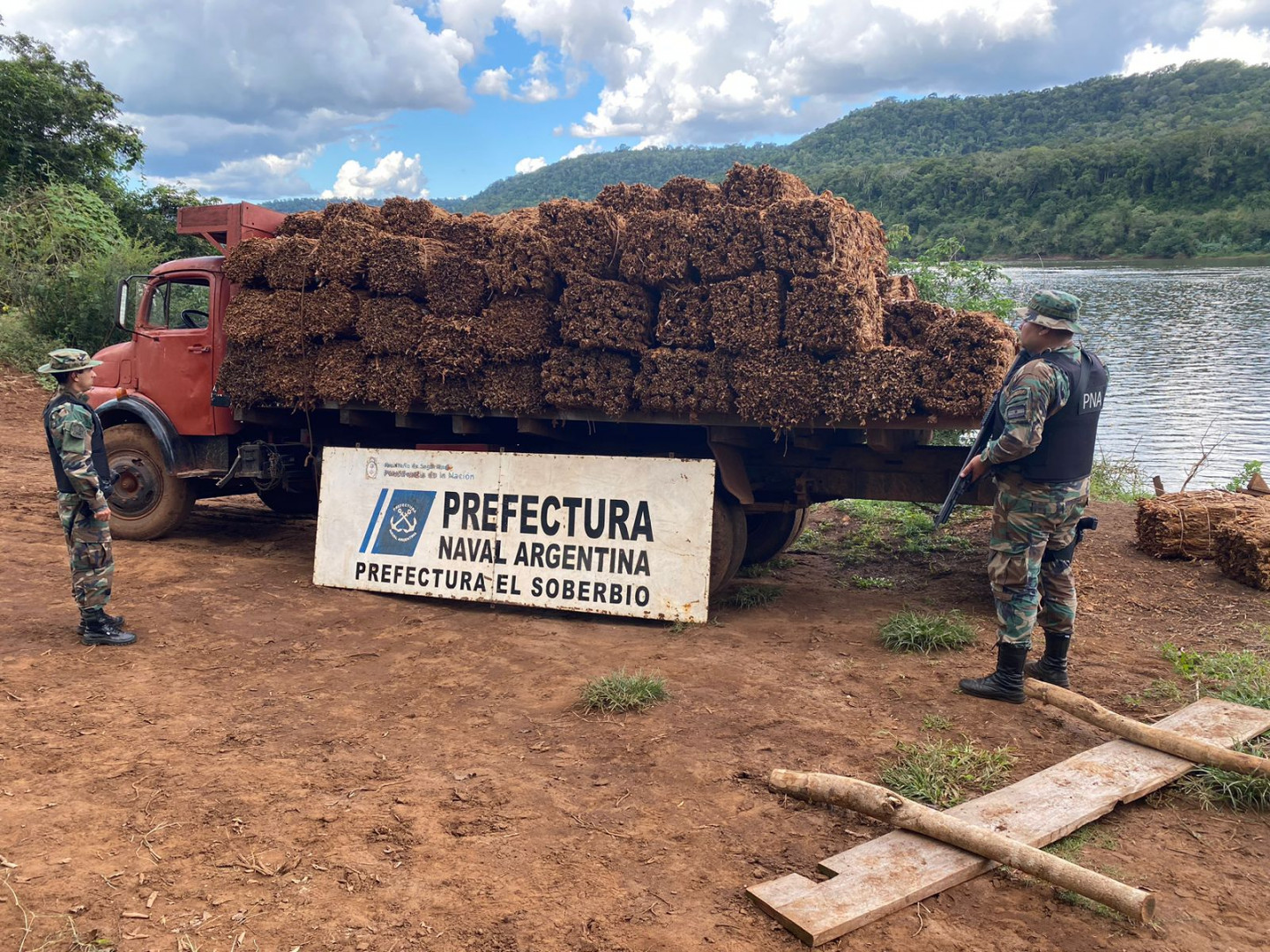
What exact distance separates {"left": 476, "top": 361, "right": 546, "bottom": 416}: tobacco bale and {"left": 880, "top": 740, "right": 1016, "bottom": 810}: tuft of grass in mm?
3395

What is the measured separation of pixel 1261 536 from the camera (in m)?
6.43

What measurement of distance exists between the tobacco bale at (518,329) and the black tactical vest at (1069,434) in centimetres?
315

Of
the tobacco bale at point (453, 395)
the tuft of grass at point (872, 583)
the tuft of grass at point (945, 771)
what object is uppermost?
the tobacco bale at point (453, 395)

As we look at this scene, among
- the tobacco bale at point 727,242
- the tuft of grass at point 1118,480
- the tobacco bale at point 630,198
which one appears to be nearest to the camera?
the tobacco bale at point 727,242

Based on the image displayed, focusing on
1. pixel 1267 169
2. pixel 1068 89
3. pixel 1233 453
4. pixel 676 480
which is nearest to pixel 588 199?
pixel 676 480

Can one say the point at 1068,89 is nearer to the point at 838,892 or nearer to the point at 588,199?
the point at 588,199

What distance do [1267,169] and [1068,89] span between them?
35.0 m

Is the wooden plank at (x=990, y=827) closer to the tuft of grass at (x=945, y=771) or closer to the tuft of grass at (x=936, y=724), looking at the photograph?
the tuft of grass at (x=945, y=771)

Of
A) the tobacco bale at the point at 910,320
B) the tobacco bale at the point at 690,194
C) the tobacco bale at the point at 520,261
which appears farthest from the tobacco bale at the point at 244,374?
the tobacco bale at the point at 910,320

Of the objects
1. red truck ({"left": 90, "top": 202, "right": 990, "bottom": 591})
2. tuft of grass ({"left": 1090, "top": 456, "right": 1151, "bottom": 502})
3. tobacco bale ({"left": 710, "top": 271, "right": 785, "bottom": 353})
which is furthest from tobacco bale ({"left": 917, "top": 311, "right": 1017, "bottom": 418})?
tuft of grass ({"left": 1090, "top": 456, "right": 1151, "bottom": 502})

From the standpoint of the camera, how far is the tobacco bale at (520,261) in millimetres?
5879

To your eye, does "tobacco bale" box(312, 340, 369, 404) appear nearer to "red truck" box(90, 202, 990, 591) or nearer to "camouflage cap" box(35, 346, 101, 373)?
"red truck" box(90, 202, 990, 591)

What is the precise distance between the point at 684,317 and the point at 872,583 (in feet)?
9.44

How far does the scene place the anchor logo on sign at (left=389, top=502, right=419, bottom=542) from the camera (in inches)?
261
